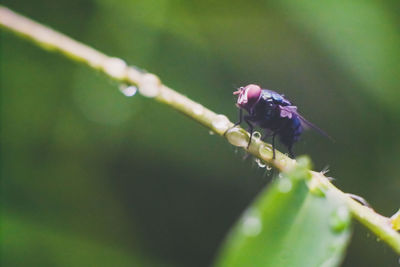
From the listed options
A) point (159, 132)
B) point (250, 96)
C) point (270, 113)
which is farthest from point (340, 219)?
point (159, 132)

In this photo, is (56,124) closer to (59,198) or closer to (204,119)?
(59,198)

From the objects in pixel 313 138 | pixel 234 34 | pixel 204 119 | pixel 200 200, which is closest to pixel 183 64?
pixel 234 34

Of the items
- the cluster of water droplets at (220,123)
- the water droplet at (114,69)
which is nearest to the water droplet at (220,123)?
the cluster of water droplets at (220,123)

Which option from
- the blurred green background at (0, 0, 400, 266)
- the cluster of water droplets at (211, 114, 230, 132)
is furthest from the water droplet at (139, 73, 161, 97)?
the blurred green background at (0, 0, 400, 266)

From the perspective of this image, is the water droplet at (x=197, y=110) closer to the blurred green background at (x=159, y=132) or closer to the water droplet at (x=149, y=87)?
the water droplet at (x=149, y=87)

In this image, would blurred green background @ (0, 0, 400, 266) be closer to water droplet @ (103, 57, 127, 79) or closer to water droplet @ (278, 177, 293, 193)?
water droplet @ (103, 57, 127, 79)

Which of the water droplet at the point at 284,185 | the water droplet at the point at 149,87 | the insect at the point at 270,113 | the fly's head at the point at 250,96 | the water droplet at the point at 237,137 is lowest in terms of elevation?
the water droplet at the point at 284,185

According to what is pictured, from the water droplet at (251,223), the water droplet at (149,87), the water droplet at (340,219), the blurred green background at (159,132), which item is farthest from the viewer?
the blurred green background at (159,132)
